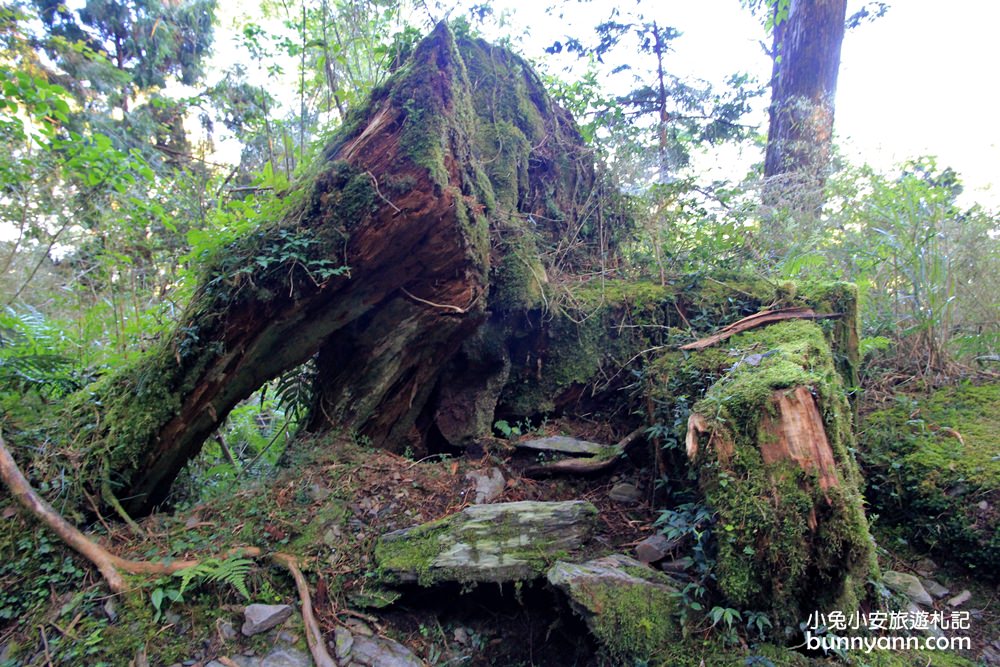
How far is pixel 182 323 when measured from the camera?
3.64 meters

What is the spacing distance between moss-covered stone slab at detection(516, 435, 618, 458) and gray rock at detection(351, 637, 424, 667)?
6.22 feet

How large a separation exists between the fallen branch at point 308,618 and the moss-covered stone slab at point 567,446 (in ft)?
6.64

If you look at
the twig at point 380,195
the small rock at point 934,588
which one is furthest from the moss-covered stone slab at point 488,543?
the twig at point 380,195

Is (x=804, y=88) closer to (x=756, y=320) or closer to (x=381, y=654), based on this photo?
(x=756, y=320)

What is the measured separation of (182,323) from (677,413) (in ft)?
12.0

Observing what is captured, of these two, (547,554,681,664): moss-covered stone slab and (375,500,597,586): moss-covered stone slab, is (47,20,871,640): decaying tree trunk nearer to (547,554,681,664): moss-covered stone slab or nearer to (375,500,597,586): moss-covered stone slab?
Answer: (547,554,681,664): moss-covered stone slab

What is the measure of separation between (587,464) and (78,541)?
356 centimetres

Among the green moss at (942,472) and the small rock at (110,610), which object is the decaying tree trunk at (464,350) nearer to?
the green moss at (942,472)

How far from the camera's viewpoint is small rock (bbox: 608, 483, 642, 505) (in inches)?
148

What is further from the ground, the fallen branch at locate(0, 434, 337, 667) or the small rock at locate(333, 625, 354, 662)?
the fallen branch at locate(0, 434, 337, 667)

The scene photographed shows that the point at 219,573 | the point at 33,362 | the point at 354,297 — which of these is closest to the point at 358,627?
the point at 219,573

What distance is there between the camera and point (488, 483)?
411 cm

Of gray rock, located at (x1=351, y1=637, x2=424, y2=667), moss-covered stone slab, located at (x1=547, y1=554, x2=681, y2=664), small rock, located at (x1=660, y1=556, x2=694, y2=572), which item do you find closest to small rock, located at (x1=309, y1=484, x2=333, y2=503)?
gray rock, located at (x1=351, y1=637, x2=424, y2=667)

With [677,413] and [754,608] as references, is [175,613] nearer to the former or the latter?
[754,608]
